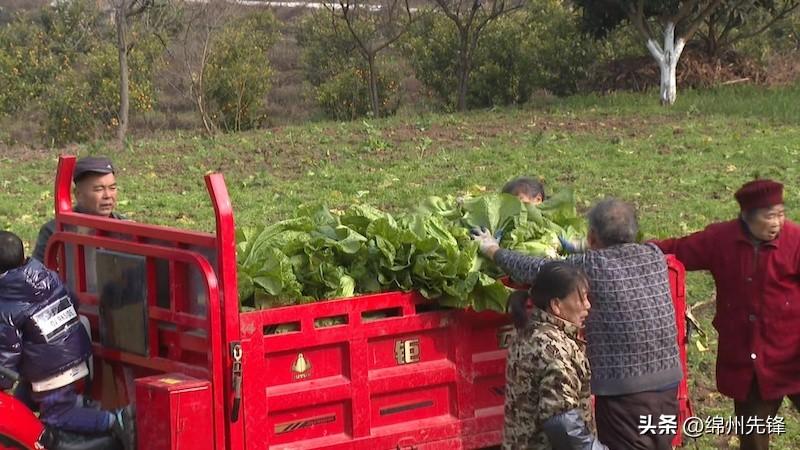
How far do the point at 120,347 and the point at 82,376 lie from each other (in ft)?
0.80

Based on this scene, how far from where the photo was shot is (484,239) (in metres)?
5.27

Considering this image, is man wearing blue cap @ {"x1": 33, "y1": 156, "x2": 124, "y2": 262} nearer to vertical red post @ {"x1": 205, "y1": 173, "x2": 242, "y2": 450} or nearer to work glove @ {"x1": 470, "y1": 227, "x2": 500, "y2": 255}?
vertical red post @ {"x1": 205, "y1": 173, "x2": 242, "y2": 450}

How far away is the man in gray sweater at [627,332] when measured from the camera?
4801 mm

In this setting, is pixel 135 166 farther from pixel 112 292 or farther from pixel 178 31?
pixel 178 31

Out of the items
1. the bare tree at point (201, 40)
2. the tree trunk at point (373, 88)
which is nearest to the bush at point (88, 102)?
Result: the bare tree at point (201, 40)

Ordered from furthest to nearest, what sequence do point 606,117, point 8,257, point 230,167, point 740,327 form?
point 606,117
point 230,167
point 740,327
point 8,257

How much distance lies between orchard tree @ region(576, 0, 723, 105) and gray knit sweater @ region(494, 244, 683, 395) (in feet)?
54.3

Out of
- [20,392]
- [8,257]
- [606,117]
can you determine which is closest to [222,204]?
[8,257]

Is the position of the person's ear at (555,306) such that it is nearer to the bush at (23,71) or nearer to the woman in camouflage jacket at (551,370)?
the woman in camouflage jacket at (551,370)

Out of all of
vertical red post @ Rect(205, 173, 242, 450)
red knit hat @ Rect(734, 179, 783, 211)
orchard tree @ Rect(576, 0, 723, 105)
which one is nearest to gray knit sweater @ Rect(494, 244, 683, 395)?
red knit hat @ Rect(734, 179, 783, 211)

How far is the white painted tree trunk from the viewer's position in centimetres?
2103

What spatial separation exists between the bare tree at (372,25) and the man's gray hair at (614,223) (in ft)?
65.1

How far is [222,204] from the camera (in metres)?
4.25

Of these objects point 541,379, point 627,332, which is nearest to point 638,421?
point 627,332
